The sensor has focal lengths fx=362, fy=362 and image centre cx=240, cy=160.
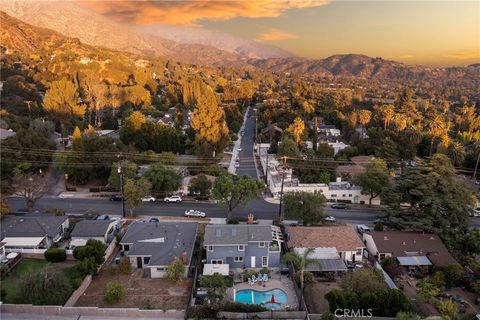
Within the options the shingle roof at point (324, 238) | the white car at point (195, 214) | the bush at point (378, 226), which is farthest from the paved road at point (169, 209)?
the shingle roof at point (324, 238)

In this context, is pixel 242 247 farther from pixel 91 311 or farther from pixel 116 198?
pixel 116 198

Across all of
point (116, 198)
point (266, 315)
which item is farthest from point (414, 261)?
point (116, 198)

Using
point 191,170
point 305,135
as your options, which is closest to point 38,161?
point 191,170

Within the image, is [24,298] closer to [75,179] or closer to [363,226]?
[75,179]

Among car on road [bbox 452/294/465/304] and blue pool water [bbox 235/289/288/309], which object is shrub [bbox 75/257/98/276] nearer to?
blue pool water [bbox 235/289/288/309]

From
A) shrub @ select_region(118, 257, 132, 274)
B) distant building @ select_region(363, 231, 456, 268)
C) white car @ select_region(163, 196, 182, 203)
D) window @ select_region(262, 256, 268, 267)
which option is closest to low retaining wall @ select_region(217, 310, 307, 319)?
window @ select_region(262, 256, 268, 267)

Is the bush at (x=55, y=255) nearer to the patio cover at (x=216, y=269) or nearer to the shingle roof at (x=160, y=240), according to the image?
the shingle roof at (x=160, y=240)

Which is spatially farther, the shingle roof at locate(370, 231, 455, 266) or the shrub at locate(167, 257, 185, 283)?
the shingle roof at locate(370, 231, 455, 266)
